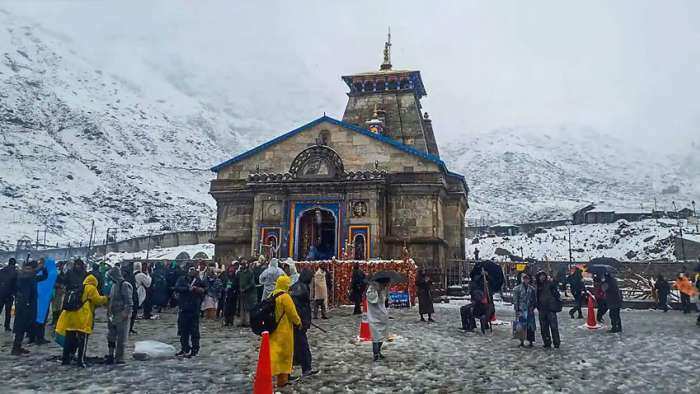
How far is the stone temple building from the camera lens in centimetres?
2447

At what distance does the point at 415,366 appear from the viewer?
8609mm

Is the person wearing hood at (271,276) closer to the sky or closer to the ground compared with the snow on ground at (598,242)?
closer to the ground

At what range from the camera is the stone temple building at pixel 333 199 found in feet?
80.3

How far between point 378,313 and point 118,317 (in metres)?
4.88

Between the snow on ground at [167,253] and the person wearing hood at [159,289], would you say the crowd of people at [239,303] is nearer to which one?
the person wearing hood at [159,289]

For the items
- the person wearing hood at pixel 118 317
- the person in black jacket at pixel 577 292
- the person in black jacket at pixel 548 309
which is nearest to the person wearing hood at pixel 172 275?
the person wearing hood at pixel 118 317

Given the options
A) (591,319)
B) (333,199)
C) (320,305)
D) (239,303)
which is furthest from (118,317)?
(333,199)

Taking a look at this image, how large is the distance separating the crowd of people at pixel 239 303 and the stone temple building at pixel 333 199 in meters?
8.11

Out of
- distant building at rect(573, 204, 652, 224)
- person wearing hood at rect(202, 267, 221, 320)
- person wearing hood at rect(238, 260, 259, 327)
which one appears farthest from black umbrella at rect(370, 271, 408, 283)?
distant building at rect(573, 204, 652, 224)

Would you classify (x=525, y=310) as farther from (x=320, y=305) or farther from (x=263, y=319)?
(x=320, y=305)

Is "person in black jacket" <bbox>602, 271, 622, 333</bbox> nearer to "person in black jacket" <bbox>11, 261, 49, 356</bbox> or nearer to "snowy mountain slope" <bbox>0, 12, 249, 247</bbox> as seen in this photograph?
"person in black jacket" <bbox>11, 261, 49, 356</bbox>

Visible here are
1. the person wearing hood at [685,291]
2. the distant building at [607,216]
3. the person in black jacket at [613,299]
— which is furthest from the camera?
the distant building at [607,216]

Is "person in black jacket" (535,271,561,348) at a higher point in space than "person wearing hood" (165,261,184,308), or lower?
lower

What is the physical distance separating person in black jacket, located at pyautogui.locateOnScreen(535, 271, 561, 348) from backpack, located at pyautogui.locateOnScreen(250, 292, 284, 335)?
21.1 ft
